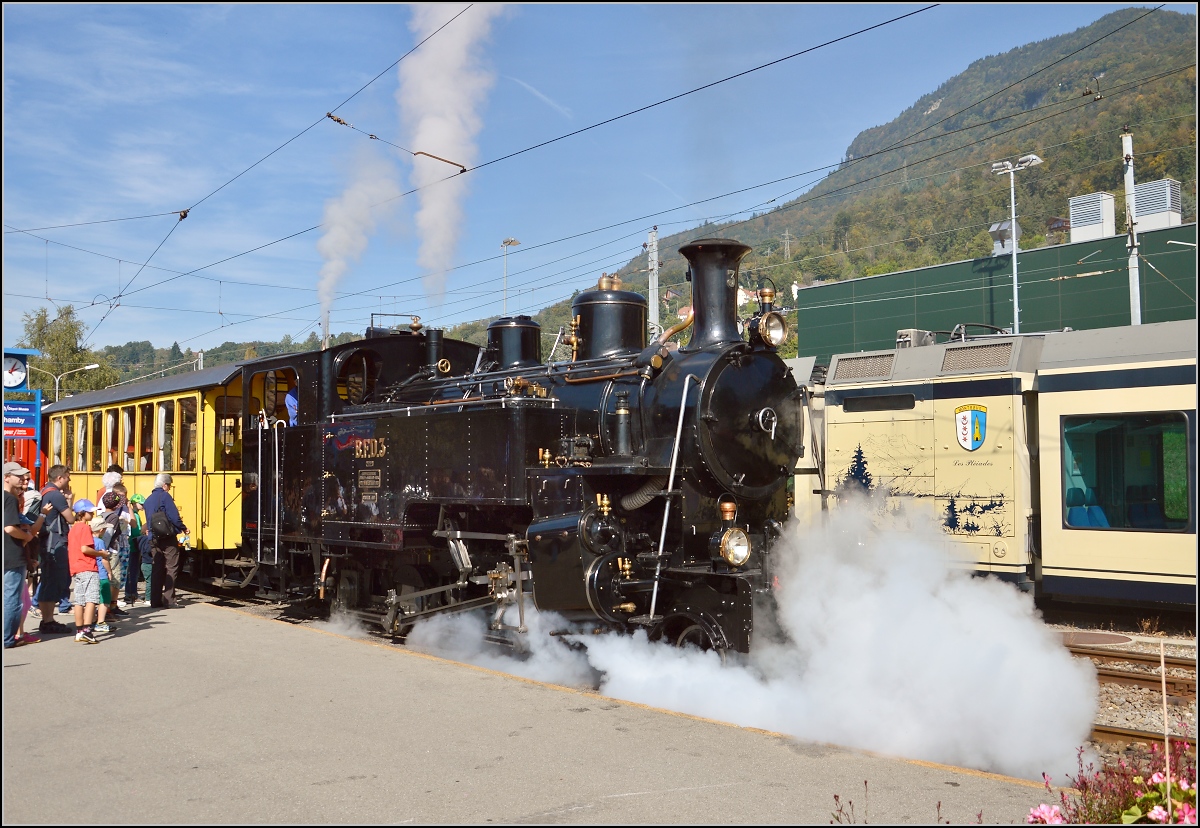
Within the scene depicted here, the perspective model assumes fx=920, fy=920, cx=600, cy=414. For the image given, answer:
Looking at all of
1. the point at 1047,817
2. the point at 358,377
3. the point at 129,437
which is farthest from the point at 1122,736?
the point at 129,437

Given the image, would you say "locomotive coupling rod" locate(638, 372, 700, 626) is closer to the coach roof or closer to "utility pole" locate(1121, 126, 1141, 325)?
the coach roof

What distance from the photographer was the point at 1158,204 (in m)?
26.7

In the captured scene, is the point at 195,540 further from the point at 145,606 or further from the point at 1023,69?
the point at 1023,69

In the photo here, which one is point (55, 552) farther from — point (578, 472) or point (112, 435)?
point (578, 472)

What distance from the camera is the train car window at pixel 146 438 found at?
43.2ft

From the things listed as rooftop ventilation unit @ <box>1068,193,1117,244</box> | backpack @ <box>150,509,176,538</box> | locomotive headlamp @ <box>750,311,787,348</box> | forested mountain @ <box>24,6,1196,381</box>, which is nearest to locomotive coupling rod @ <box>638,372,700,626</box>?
locomotive headlamp @ <box>750,311,787,348</box>

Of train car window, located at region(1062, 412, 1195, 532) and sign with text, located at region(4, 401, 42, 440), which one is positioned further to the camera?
sign with text, located at region(4, 401, 42, 440)

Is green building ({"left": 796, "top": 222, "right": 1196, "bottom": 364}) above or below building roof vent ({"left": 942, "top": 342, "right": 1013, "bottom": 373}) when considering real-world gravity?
above

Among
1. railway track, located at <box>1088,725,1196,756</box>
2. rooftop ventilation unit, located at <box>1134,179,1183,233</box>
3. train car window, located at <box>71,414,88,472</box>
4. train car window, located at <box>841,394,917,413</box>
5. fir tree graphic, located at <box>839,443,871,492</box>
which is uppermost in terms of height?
rooftop ventilation unit, located at <box>1134,179,1183,233</box>

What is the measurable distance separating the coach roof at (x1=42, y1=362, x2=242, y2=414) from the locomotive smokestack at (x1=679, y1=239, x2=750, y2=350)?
21.8 feet

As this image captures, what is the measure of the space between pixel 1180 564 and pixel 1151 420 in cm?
145

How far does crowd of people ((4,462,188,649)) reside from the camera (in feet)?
26.9

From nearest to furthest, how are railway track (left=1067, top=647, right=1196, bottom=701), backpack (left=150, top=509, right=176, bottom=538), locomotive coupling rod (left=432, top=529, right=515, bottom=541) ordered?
1. railway track (left=1067, top=647, right=1196, bottom=701)
2. locomotive coupling rod (left=432, top=529, right=515, bottom=541)
3. backpack (left=150, top=509, right=176, bottom=538)

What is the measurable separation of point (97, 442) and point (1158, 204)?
27824 millimetres
